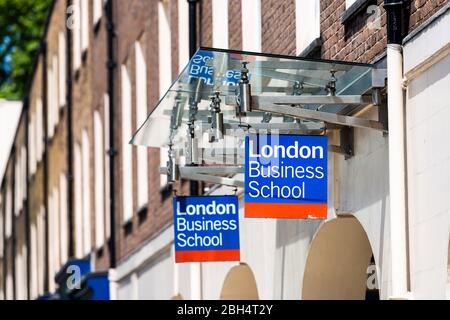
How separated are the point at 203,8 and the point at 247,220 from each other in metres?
3.60

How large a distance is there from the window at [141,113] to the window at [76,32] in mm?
7728

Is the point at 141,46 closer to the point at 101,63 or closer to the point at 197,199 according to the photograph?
the point at 101,63

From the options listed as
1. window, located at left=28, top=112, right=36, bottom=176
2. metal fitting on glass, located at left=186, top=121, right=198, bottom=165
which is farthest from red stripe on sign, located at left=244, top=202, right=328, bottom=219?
window, located at left=28, top=112, right=36, bottom=176

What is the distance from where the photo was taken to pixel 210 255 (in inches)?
689

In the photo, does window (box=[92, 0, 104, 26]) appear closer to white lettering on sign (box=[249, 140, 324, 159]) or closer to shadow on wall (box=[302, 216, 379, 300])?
shadow on wall (box=[302, 216, 379, 300])

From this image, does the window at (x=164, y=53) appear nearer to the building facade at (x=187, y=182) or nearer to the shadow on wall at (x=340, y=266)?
the building facade at (x=187, y=182)

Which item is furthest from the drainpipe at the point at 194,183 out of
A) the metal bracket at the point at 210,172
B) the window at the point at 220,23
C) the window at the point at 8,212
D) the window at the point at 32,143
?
the window at the point at 8,212

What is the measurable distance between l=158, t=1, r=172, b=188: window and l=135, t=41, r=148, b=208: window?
162 cm

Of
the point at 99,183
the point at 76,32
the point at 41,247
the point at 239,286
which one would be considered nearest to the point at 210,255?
the point at 239,286

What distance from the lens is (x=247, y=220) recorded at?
19828mm

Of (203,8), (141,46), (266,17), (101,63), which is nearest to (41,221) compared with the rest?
(101,63)

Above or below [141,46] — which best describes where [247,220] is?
below

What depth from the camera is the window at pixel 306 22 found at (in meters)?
16.5

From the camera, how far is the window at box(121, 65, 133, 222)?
2825 centimetres
